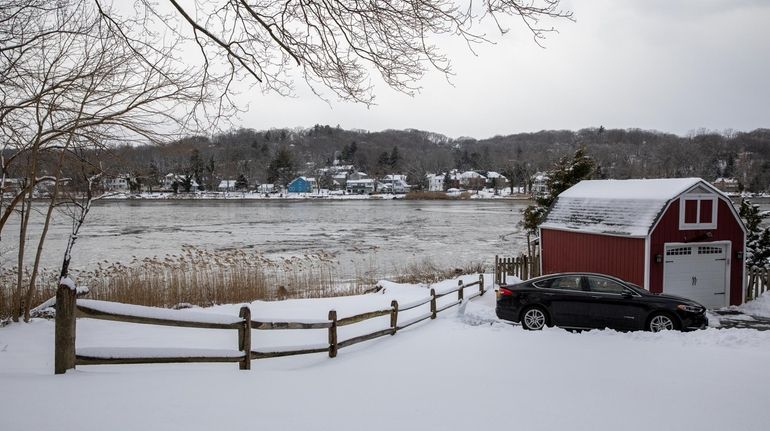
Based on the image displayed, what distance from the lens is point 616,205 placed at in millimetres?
17859

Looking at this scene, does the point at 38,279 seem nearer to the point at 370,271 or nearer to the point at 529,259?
the point at 370,271

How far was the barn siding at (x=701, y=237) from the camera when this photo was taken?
16.2 metres

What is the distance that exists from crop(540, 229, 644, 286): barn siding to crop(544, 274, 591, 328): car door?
5.16 m

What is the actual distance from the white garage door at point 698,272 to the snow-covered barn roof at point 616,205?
4.46ft

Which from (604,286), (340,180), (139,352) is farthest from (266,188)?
(139,352)

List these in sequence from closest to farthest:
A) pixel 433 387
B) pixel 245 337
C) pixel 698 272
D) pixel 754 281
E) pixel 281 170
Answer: pixel 433 387 → pixel 245 337 → pixel 698 272 → pixel 754 281 → pixel 281 170

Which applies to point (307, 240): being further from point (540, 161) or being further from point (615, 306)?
point (540, 161)

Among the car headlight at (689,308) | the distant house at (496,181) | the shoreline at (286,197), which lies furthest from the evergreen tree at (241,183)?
the car headlight at (689,308)

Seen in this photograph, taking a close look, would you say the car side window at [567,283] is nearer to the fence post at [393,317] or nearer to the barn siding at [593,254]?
the fence post at [393,317]

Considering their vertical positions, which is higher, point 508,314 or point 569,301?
point 569,301

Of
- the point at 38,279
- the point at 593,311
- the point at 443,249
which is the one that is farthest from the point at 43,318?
the point at 443,249

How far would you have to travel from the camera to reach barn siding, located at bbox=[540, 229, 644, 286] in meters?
16.5

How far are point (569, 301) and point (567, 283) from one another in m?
0.45

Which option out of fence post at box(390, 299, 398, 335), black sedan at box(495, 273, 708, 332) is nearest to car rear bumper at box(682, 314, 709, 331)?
black sedan at box(495, 273, 708, 332)
